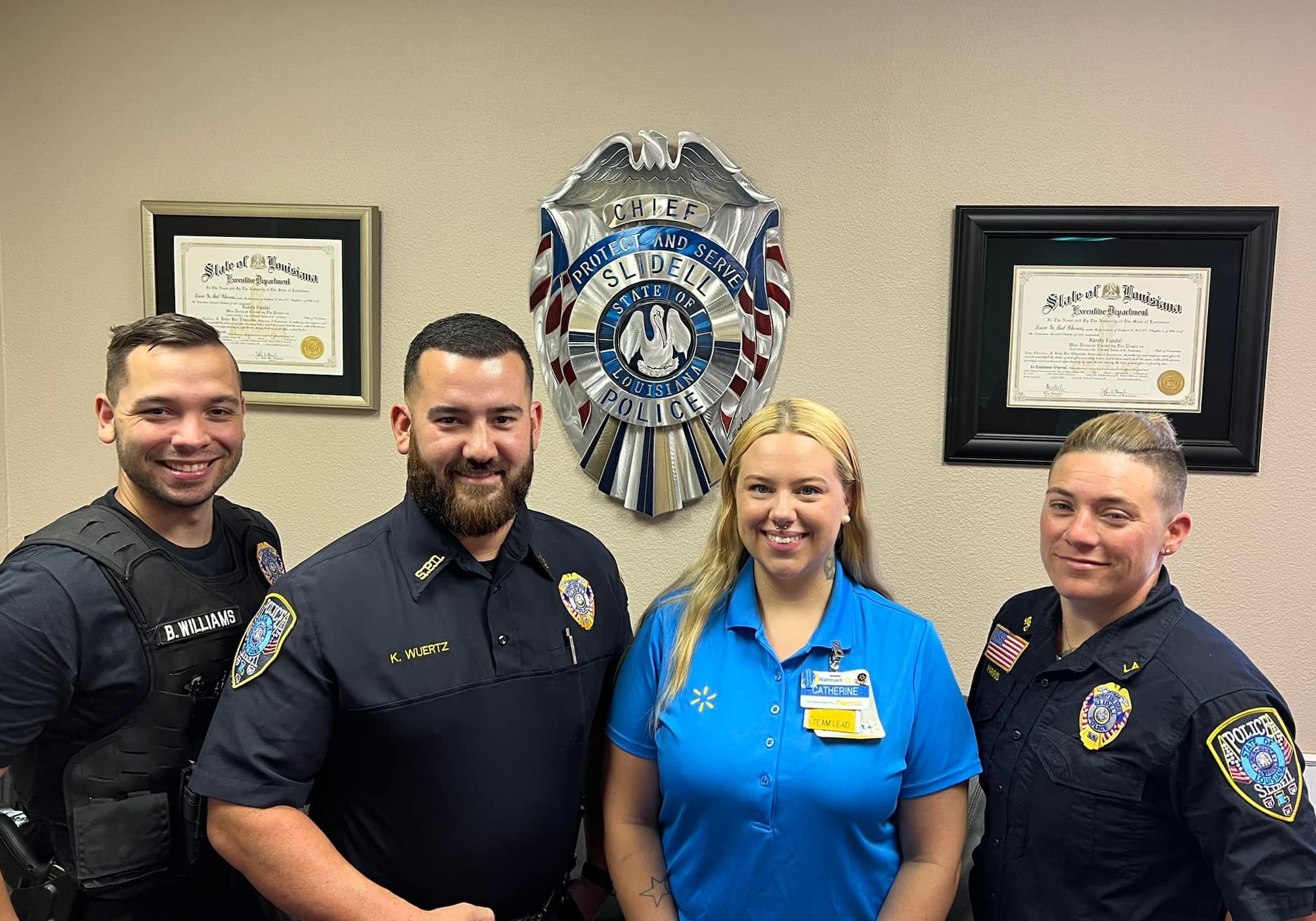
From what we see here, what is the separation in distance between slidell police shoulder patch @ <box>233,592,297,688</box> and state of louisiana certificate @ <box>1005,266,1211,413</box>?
1.71 m

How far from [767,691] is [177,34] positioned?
232cm

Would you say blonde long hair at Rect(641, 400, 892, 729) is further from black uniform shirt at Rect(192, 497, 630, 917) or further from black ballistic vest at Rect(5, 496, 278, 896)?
black ballistic vest at Rect(5, 496, 278, 896)

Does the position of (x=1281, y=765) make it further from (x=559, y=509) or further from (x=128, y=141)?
(x=128, y=141)

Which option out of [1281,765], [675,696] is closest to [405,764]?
[675,696]

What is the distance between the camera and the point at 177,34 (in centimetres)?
232

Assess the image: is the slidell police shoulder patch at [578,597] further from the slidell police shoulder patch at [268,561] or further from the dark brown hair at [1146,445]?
the dark brown hair at [1146,445]

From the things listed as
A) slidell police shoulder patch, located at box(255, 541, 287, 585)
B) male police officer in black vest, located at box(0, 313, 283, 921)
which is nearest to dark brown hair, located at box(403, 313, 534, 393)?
male police officer in black vest, located at box(0, 313, 283, 921)

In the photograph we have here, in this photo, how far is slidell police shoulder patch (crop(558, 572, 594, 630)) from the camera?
61.3 inches

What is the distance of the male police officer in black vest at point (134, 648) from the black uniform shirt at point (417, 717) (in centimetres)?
18

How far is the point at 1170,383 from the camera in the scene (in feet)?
6.81

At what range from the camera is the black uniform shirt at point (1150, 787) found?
3.94 ft

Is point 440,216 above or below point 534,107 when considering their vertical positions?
below

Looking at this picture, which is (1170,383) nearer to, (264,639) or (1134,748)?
(1134,748)

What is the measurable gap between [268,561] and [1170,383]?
2.09 metres
